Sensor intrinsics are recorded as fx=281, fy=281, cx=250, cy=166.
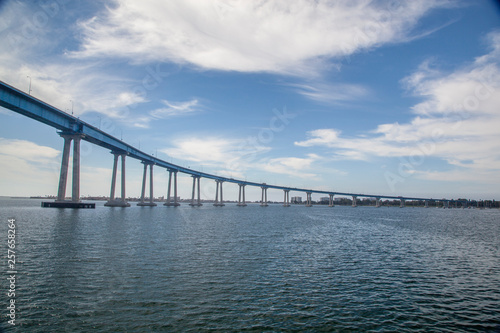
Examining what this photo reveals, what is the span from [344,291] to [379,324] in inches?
193

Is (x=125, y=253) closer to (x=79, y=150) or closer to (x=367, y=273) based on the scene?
(x=367, y=273)

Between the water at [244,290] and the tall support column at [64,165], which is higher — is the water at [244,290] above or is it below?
below

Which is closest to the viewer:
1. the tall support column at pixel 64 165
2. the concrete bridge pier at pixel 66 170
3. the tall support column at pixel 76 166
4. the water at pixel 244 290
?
the water at pixel 244 290

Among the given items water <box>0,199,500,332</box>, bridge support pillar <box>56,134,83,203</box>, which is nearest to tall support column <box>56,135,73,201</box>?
bridge support pillar <box>56,134,83,203</box>

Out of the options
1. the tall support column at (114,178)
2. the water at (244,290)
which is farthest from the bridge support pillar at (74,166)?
the water at (244,290)

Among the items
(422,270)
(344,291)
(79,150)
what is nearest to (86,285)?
(344,291)

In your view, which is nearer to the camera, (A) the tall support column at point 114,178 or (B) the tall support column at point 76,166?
(B) the tall support column at point 76,166

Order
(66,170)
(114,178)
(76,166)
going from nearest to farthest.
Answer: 1. (66,170)
2. (76,166)
3. (114,178)

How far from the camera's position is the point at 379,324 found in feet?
47.6

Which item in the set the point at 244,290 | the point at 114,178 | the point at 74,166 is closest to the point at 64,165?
the point at 74,166

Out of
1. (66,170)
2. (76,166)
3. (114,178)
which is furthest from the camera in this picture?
(114,178)

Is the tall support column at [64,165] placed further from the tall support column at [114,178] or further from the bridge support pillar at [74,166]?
the tall support column at [114,178]

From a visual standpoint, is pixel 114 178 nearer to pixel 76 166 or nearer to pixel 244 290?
pixel 76 166

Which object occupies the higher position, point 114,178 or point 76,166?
point 76,166
